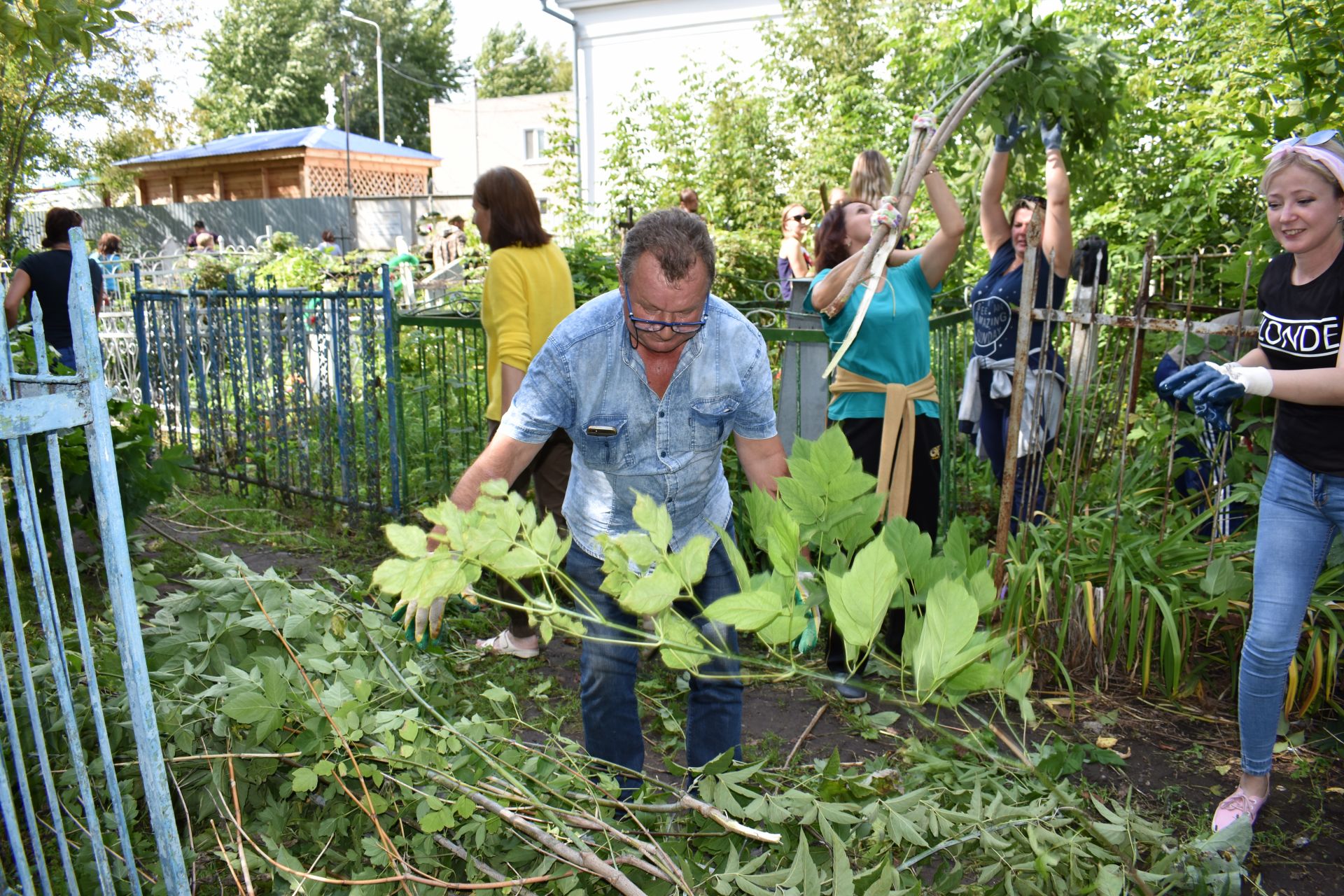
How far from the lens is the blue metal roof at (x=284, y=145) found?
103ft

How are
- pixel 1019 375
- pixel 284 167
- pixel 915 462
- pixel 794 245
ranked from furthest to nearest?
pixel 284 167 < pixel 794 245 < pixel 915 462 < pixel 1019 375

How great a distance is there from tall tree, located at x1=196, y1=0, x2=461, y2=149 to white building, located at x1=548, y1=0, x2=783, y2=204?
31.5 metres

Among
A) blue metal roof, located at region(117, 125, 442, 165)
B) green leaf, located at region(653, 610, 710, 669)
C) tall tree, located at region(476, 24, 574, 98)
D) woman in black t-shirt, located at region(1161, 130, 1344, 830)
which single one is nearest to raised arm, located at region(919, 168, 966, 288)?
woman in black t-shirt, located at region(1161, 130, 1344, 830)

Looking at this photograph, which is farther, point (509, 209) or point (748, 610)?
point (509, 209)

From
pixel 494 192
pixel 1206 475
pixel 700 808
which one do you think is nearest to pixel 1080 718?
pixel 1206 475

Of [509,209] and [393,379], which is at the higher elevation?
[509,209]

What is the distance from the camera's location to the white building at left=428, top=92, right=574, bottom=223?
136 feet

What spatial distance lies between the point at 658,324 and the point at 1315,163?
1736 millimetres

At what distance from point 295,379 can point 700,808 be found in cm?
507

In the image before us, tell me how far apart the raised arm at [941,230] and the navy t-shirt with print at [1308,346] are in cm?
117

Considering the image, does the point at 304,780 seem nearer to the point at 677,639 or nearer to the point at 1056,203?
the point at 677,639

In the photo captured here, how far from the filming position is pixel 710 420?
7.96ft

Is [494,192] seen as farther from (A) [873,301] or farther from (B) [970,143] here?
(B) [970,143]

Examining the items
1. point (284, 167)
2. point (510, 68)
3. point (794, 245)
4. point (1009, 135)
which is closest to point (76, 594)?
point (1009, 135)
